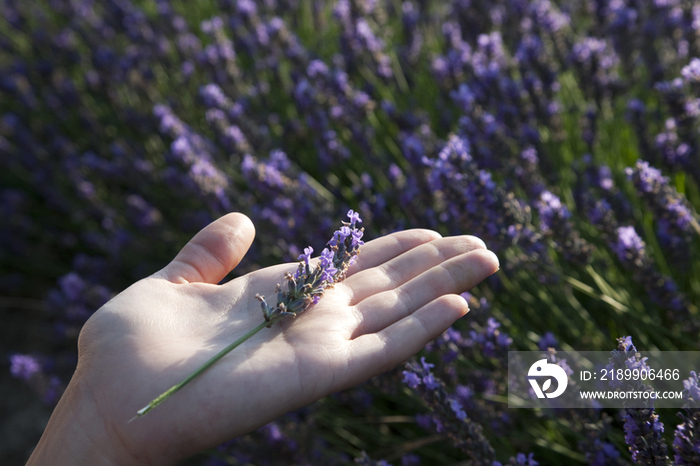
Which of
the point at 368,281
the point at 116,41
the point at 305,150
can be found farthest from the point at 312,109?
the point at 116,41

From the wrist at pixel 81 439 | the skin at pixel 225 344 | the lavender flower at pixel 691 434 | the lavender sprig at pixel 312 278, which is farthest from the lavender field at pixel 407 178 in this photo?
the wrist at pixel 81 439

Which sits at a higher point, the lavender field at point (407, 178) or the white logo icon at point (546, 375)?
the lavender field at point (407, 178)

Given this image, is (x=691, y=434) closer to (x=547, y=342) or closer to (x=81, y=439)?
(x=547, y=342)

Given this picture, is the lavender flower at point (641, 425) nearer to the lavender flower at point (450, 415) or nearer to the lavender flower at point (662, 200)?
the lavender flower at point (450, 415)

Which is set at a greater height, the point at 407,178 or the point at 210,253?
the point at 407,178

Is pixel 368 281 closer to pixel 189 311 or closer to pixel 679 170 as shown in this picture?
pixel 189 311

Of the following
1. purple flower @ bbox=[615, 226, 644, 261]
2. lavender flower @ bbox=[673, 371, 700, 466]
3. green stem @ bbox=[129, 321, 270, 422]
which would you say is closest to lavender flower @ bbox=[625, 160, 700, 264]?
purple flower @ bbox=[615, 226, 644, 261]

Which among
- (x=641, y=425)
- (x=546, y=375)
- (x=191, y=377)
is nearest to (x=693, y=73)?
(x=546, y=375)
